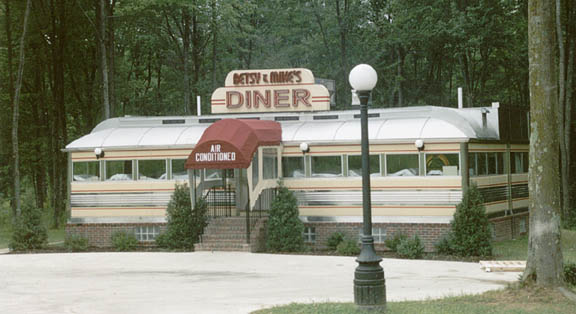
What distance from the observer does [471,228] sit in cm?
1942

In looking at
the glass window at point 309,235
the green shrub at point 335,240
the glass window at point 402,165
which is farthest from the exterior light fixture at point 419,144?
the glass window at point 309,235

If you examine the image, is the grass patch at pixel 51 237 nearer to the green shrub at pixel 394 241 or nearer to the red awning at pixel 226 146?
the red awning at pixel 226 146

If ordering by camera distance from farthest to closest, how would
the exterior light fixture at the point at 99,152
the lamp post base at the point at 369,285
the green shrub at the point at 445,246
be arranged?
the exterior light fixture at the point at 99,152
the green shrub at the point at 445,246
the lamp post base at the point at 369,285

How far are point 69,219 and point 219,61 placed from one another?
71.5 feet

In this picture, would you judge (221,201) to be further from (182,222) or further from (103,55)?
(103,55)

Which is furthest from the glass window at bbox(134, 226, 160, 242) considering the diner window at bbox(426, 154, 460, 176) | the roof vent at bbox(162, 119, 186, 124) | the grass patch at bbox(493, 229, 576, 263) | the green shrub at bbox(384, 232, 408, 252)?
the grass patch at bbox(493, 229, 576, 263)

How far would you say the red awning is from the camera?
68.6 feet

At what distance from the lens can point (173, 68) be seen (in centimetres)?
4553

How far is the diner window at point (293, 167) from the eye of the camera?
23.1 metres

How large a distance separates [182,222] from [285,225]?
3041 mm

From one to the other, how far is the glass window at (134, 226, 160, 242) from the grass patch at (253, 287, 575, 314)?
40.2ft

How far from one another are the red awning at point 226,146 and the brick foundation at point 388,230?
10.2ft

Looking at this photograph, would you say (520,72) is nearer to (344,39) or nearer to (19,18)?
(344,39)

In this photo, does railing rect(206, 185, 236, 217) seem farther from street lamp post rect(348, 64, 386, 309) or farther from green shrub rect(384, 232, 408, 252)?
street lamp post rect(348, 64, 386, 309)
